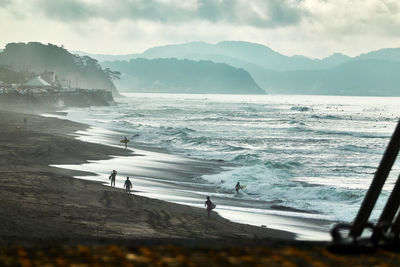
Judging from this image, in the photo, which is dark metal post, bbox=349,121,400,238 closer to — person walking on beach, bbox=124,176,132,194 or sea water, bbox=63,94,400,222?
sea water, bbox=63,94,400,222

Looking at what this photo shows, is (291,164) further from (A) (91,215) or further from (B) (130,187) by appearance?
(A) (91,215)

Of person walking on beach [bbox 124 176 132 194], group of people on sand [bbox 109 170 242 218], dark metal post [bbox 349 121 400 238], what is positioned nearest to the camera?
dark metal post [bbox 349 121 400 238]

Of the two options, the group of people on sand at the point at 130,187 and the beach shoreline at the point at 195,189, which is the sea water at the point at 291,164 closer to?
the beach shoreline at the point at 195,189

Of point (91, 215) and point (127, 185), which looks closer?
point (91, 215)

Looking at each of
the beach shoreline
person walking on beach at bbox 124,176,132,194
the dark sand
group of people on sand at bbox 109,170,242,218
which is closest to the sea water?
the beach shoreline

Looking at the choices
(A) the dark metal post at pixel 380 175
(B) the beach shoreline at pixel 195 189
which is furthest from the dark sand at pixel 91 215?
(A) the dark metal post at pixel 380 175

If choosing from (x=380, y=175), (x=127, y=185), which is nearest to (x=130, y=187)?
(x=127, y=185)

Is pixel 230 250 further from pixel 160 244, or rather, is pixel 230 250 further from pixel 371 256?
Result: pixel 371 256

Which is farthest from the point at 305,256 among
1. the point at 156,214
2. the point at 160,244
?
the point at 156,214

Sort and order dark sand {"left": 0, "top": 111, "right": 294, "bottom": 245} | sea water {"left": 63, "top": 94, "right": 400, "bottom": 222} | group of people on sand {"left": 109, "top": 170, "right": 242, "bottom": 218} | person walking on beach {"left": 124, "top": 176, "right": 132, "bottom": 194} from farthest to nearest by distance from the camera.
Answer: sea water {"left": 63, "top": 94, "right": 400, "bottom": 222}
person walking on beach {"left": 124, "top": 176, "right": 132, "bottom": 194}
group of people on sand {"left": 109, "top": 170, "right": 242, "bottom": 218}
dark sand {"left": 0, "top": 111, "right": 294, "bottom": 245}

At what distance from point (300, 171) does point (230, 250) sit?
33201 mm

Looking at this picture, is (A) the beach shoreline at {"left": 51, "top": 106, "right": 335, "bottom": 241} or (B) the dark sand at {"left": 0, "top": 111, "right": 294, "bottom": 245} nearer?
(B) the dark sand at {"left": 0, "top": 111, "right": 294, "bottom": 245}

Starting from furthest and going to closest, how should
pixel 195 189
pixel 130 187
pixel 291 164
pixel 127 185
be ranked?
pixel 291 164
pixel 195 189
pixel 130 187
pixel 127 185

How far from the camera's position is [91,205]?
19.4 metres
